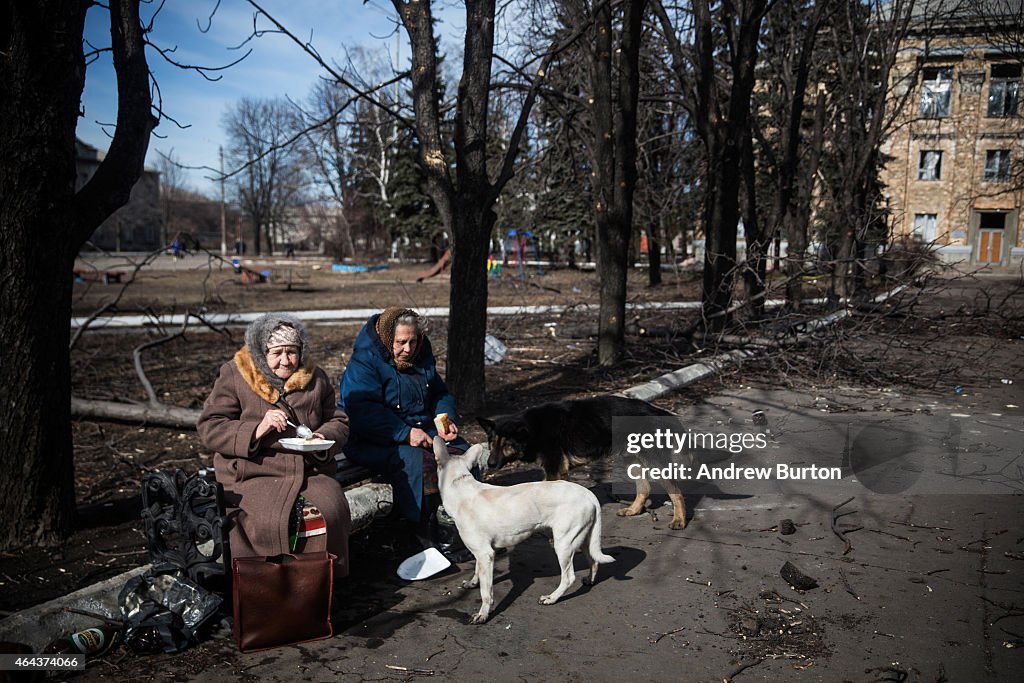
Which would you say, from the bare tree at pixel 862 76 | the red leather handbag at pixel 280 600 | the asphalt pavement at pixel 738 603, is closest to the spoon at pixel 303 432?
the red leather handbag at pixel 280 600

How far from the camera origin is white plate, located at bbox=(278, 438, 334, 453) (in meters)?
3.93

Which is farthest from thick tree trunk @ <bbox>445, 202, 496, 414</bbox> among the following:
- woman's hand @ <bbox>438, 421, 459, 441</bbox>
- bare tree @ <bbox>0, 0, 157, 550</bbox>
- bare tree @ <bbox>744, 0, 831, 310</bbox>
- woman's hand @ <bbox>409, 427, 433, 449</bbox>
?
bare tree @ <bbox>744, 0, 831, 310</bbox>

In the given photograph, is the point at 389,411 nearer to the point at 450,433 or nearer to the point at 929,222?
the point at 450,433

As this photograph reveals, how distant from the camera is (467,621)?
4.05 meters

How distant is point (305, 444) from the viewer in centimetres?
396

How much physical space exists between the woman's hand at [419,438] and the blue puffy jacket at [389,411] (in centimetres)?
4

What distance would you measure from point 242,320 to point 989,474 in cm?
1465

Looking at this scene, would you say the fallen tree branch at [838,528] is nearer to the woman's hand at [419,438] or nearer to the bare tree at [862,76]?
the woman's hand at [419,438]

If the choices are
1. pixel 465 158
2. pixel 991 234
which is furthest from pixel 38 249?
pixel 991 234

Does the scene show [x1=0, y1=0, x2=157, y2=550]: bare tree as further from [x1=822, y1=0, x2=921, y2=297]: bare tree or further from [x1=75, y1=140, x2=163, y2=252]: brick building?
[x1=75, y1=140, x2=163, y2=252]: brick building

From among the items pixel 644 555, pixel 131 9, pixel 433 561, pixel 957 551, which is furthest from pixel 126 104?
pixel 957 551

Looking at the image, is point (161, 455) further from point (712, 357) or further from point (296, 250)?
point (296, 250)

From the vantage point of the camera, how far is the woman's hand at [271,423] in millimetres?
3998

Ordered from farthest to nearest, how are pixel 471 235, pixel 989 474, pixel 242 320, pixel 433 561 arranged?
1. pixel 242 320
2. pixel 471 235
3. pixel 989 474
4. pixel 433 561
